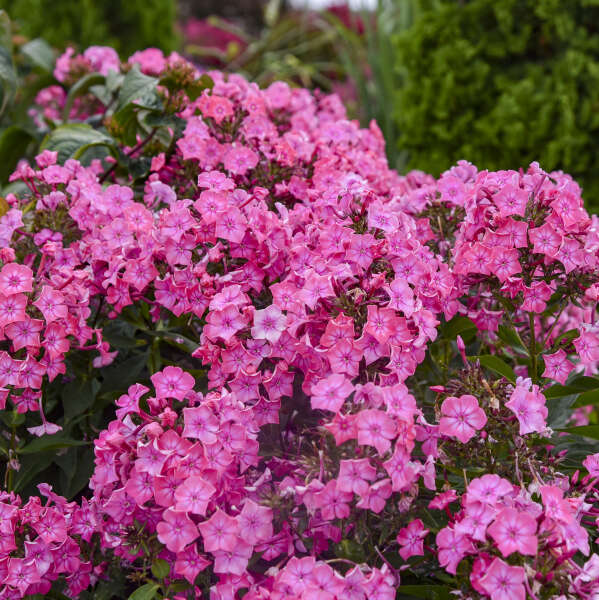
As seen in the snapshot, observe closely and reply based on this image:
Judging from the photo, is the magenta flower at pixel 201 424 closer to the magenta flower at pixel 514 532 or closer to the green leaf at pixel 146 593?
the green leaf at pixel 146 593

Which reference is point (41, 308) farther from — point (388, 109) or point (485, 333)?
point (388, 109)

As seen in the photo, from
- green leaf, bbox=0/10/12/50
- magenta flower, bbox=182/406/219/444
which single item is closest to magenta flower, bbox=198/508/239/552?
magenta flower, bbox=182/406/219/444

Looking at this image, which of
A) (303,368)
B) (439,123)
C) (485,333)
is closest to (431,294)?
(303,368)

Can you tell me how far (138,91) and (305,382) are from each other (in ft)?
3.19

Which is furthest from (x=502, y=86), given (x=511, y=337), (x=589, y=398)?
(x=589, y=398)

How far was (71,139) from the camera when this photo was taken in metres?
1.72

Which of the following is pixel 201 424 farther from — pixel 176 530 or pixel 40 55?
pixel 40 55

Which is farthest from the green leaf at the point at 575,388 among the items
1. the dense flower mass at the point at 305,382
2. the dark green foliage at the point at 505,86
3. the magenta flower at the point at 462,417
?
the dark green foliage at the point at 505,86

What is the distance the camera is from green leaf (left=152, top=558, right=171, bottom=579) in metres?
1.00

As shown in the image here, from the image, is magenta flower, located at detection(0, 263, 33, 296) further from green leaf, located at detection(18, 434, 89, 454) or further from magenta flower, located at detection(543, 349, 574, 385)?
magenta flower, located at detection(543, 349, 574, 385)

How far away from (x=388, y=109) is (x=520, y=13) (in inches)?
38.5

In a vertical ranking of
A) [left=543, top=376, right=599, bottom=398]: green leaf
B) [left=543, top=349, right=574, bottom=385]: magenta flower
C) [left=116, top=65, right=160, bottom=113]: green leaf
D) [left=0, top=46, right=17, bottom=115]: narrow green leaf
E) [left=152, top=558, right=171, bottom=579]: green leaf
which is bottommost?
[left=152, top=558, right=171, bottom=579]: green leaf

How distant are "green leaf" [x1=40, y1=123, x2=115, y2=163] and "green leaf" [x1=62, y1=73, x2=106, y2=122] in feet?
0.64

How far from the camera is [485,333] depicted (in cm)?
146
